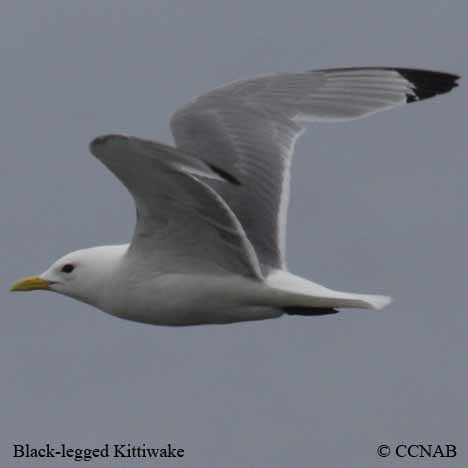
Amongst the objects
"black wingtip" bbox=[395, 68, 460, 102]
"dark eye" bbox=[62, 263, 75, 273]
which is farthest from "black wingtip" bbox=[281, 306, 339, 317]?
"black wingtip" bbox=[395, 68, 460, 102]

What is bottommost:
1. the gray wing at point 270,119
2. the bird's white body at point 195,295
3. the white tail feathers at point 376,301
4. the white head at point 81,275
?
the white tail feathers at point 376,301

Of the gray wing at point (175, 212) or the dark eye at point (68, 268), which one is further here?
the dark eye at point (68, 268)

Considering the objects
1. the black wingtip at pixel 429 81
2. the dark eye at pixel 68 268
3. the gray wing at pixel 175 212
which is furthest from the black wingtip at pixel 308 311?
the black wingtip at pixel 429 81

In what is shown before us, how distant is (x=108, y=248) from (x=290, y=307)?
54.3 inches

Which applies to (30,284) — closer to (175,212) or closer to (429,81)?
(175,212)

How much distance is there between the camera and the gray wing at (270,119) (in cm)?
1102

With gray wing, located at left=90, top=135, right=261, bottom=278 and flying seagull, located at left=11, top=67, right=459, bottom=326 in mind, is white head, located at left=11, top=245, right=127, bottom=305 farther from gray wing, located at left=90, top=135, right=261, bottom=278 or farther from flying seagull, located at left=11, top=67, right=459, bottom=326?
gray wing, located at left=90, top=135, right=261, bottom=278

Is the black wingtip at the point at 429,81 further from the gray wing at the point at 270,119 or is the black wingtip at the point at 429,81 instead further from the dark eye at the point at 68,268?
the dark eye at the point at 68,268

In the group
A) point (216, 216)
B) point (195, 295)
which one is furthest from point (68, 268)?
point (216, 216)

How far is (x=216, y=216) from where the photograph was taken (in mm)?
10133

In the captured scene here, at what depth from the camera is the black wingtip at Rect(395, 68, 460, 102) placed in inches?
480

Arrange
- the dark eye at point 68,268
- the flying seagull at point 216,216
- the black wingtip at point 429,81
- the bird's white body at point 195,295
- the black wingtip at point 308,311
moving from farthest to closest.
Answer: the black wingtip at point 429,81, the dark eye at point 68,268, the black wingtip at point 308,311, the bird's white body at point 195,295, the flying seagull at point 216,216

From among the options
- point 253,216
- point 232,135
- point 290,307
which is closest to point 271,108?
point 232,135

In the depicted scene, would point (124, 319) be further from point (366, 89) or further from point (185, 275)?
point (366, 89)
